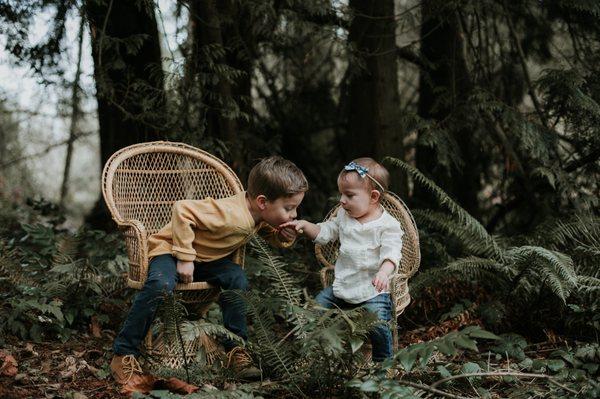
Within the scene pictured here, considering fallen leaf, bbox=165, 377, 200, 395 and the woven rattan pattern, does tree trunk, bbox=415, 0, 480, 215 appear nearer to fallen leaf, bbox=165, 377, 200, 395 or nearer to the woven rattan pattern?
the woven rattan pattern

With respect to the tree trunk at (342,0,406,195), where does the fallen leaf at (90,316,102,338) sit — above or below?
below

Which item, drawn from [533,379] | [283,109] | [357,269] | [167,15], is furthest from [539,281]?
[167,15]

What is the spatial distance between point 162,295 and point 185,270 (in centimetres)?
24

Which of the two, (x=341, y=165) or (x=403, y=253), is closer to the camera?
(x=403, y=253)

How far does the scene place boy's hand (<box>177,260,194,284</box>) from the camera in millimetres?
3598

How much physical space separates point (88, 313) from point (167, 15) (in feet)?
10.8

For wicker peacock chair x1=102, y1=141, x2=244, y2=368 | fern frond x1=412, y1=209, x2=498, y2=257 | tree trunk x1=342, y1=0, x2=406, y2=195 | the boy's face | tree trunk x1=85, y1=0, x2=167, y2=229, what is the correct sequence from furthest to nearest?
tree trunk x1=342, y1=0, x2=406, y2=195 → tree trunk x1=85, y1=0, x2=167, y2=229 → fern frond x1=412, y1=209, x2=498, y2=257 → wicker peacock chair x1=102, y1=141, x2=244, y2=368 → the boy's face

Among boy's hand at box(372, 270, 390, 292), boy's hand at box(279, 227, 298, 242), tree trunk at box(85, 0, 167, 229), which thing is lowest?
boy's hand at box(372, 270, 390, 292)

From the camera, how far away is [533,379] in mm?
3645

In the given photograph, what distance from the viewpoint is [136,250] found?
3.66 metres

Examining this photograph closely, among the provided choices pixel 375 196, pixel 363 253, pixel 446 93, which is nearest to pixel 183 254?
pixel 363 253

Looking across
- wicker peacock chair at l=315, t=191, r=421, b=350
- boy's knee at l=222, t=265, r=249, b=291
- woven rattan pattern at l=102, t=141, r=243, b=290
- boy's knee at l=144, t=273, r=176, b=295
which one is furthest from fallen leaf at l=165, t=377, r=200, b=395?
wicker peacock chair at l=315, t=191, r=421, b=350

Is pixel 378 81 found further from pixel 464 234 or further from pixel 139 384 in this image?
pixel 139 384

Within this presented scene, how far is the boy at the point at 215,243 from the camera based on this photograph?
3504 mm
